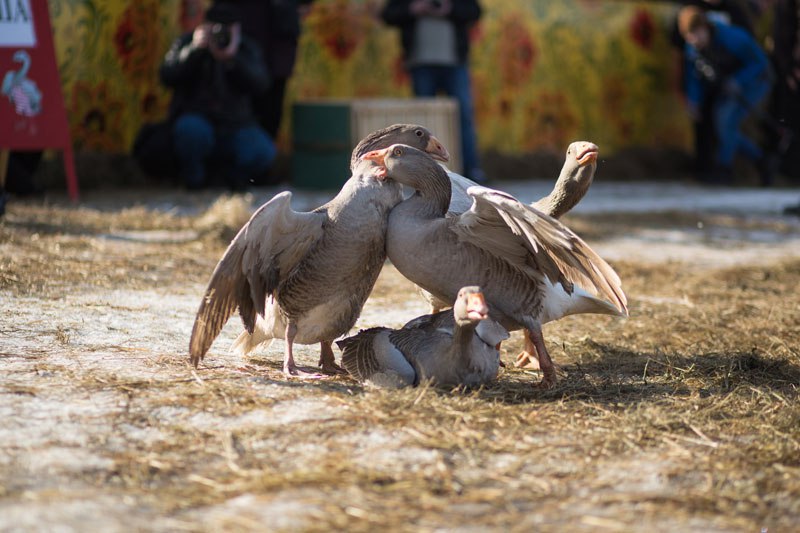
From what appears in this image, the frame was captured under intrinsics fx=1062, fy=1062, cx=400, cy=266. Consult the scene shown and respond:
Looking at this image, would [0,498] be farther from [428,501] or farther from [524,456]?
[524,456]

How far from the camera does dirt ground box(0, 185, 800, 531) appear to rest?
2.49 meters

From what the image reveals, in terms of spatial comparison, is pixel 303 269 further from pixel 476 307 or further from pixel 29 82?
pixel 29 82

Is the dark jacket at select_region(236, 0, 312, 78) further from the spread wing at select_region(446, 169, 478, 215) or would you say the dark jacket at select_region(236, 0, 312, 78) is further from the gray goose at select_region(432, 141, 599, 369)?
the gray goose at select_region(432, 141, 599, 369)

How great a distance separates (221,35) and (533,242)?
251 inches

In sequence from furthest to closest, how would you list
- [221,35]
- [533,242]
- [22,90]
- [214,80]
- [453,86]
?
[453,86] < [214,80] < [221,35] < [22,90] < [533,242]

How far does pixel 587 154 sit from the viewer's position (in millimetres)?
4223

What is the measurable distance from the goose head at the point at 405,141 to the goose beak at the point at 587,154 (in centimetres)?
53

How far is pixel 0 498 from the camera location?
2.45 meters

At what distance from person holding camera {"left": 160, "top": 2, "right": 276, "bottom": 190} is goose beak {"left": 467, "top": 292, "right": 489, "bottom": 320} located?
6.30 metres

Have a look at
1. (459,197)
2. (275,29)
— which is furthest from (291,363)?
(275,29)

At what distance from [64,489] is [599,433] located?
152 centimetres

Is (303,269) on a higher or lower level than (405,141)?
lower

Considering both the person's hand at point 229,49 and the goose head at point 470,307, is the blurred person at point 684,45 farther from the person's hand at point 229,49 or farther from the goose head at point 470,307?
the goose head at point 470,307

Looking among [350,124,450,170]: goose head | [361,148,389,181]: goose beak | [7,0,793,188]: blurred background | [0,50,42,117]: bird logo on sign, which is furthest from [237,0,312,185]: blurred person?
[361,148,389,181]: goose beak
